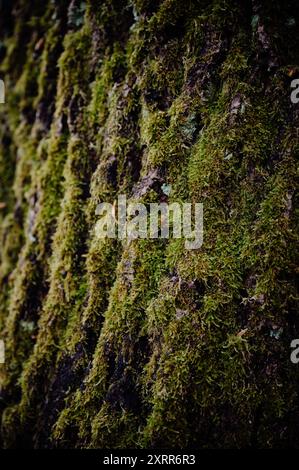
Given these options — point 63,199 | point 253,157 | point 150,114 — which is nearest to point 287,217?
point 253,157

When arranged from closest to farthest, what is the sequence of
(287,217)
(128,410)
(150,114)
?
(287,217)
(128,410)
(150,114)

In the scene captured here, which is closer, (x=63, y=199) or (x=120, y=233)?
(x=120, y=233)

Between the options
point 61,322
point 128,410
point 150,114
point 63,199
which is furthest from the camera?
point 63,199

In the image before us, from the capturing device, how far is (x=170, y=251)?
2117mm

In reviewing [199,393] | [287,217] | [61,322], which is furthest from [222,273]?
[61,322]

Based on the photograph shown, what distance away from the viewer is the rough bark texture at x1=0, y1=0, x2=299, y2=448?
6.18ft

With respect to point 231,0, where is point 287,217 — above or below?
below

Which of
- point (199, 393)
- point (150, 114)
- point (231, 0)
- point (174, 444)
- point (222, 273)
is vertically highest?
point (231, 0)

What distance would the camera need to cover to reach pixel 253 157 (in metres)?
1.99

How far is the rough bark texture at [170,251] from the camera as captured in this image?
1.88m

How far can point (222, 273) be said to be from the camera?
195 cm

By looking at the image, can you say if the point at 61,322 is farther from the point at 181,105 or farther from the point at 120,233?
the point at 181,105

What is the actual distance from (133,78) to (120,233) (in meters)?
1.07

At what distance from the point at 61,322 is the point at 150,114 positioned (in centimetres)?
159
